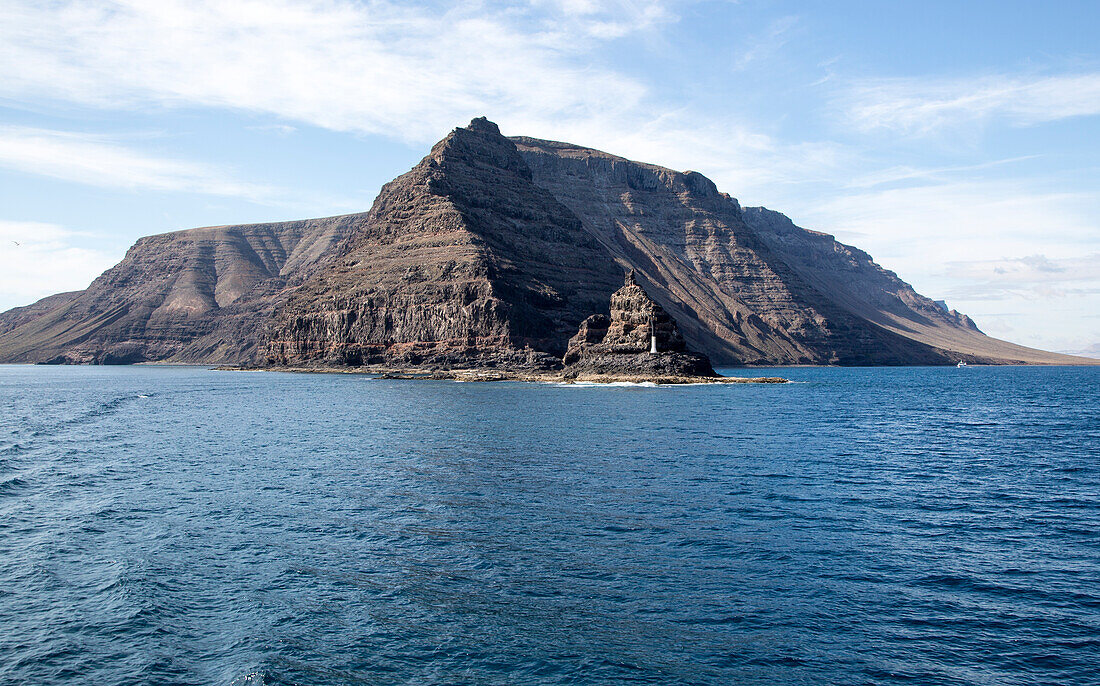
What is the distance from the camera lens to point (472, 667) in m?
15.7

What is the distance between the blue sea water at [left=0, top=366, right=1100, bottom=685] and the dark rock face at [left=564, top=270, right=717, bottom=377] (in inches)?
3111

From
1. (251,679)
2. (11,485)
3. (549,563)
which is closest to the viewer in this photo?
(251,679)

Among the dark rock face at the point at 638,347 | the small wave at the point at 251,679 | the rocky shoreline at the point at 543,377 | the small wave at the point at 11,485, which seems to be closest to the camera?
the small wave at the point at 251,679

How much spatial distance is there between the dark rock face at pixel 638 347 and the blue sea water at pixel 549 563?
79.0 m

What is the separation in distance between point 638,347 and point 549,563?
11104 centimetres

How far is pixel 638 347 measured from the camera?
132m

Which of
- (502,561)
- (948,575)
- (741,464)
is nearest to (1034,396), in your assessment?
(741,464)

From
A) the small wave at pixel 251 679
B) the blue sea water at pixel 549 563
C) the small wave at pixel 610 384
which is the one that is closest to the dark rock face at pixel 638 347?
the small wave at pixel 610 384

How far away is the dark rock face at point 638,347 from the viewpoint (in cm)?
13025

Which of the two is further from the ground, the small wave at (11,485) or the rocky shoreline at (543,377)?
the rocky shoreline at (543,377)

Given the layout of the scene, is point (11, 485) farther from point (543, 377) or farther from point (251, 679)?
point (543, 377)

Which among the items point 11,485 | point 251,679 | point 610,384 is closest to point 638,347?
point 610,384

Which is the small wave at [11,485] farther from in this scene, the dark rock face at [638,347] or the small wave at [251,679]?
the dark rock face at [638,347]

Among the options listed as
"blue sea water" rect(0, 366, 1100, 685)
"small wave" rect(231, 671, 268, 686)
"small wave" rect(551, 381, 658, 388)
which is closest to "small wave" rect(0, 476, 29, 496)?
"blue sea water" rect(0, 366, 1100, 685)
